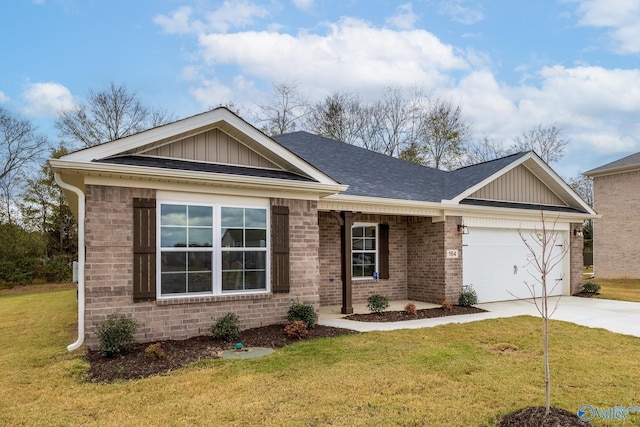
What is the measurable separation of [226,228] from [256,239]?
24.5 inches

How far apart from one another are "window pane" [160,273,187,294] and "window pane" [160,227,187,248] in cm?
50

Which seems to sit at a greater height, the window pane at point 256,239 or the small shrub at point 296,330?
the window pane at point 256,239

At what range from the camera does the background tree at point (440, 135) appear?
90.6 ft

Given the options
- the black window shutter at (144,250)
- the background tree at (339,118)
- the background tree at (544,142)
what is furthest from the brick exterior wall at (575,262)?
the background tree at (544,142)

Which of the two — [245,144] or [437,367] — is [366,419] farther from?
[245,144]

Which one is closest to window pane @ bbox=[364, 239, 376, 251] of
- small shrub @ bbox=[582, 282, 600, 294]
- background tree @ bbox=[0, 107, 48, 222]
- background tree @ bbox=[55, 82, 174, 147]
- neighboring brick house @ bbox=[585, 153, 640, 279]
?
small shrub @ bbox=[582, 282, 600, 294]

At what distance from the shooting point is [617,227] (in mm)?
20062

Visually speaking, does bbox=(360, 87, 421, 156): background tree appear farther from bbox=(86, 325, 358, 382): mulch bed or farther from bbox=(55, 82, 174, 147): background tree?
bbox=(86, 325, 358, 382): mulch bed

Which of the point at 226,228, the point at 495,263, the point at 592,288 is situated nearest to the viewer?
the point at 226,228

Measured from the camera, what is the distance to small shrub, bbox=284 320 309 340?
282 inches

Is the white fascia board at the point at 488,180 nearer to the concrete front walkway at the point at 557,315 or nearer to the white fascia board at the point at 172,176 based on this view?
the concrete front walkway at the point at 557,315

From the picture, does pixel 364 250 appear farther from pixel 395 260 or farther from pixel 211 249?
pixel 211 249

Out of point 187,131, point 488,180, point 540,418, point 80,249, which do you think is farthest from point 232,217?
point 488,180

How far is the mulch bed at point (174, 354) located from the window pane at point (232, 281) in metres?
0.81
